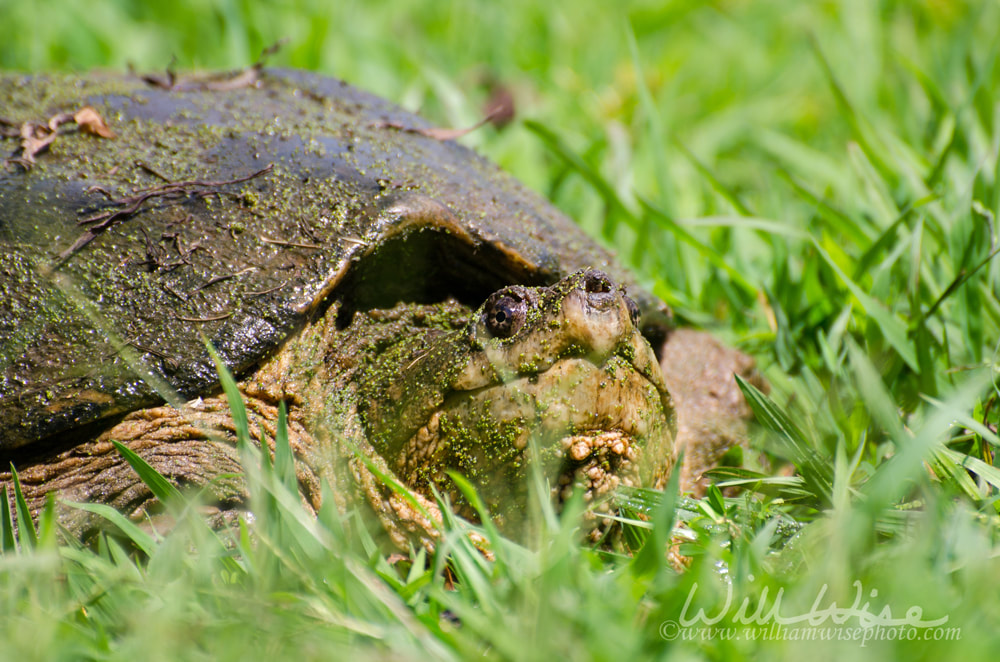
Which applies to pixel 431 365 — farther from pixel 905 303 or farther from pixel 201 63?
pixel 201 63

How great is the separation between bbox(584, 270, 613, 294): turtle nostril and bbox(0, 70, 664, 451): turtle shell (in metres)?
0.40

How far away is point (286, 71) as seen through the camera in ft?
9.95

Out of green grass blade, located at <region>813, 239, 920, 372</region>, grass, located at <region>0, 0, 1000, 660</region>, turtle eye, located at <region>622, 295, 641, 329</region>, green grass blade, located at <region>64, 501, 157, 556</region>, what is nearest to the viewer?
grass, located at <region>0, 0, 1000, 660</region>

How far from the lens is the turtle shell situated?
181 centimetres

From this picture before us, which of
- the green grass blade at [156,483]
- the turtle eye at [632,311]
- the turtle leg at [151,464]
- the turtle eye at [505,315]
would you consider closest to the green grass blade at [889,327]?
the turtle eye at [632,311]

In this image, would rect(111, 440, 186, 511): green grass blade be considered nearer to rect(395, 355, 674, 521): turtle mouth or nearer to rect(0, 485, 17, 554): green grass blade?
rect(0, 485, 17, 554): green grass blade

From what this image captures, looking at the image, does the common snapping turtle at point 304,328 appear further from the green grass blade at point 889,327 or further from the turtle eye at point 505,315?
the green grass blade at point 889,327

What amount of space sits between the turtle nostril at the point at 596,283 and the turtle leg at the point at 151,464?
821 mm

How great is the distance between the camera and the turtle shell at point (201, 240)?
71.2 inches

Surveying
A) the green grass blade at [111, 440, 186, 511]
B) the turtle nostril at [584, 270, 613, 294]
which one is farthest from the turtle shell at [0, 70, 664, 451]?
the turtle nostril at [584, 270, 613, 294]

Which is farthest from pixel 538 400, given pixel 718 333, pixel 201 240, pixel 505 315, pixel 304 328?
pixel 718 333

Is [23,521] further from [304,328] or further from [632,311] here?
[632,311]

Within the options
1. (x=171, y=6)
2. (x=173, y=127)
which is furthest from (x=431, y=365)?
(x=171, y=6)

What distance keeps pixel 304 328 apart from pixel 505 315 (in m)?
0.56
